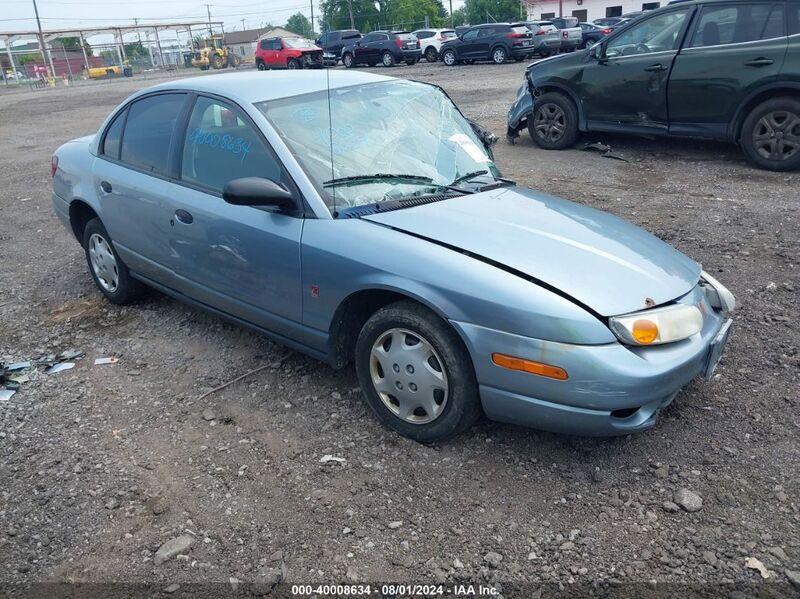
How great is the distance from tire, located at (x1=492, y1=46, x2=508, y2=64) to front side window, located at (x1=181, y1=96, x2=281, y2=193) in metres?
26.2

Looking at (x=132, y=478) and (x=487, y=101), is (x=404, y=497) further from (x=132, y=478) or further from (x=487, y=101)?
(x=487, y=101)

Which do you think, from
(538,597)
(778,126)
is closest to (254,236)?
(538,597)

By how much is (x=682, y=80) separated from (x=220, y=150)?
6.16m

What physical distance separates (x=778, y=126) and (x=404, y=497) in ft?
21.9

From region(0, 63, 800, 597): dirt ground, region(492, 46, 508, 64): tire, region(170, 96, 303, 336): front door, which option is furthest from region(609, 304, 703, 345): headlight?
region(492, 46, 508, 64): tire

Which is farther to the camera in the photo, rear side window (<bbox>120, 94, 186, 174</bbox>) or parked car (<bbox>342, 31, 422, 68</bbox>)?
parked car (<bbox>342, 31, 422, 68</bbox>)

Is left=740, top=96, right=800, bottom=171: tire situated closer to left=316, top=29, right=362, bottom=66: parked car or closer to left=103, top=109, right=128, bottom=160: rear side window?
left=103, top=109, right=128, bottom=160: rear side window

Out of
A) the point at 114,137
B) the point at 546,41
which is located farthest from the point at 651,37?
the point at 546,41

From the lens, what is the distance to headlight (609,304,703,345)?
276 centimetres

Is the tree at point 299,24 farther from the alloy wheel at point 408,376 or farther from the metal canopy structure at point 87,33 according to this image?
the alloy wheel at point 408,376

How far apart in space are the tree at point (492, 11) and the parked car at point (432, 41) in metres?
33.9

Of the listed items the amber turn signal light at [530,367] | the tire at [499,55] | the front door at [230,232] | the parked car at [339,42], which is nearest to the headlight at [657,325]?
the amber turn signal light at [530,367]

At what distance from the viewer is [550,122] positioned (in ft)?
30.7

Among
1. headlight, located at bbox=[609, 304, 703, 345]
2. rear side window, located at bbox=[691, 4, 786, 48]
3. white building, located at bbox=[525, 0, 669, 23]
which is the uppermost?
white building, located at bbox=[525, 0, 669, 23]
